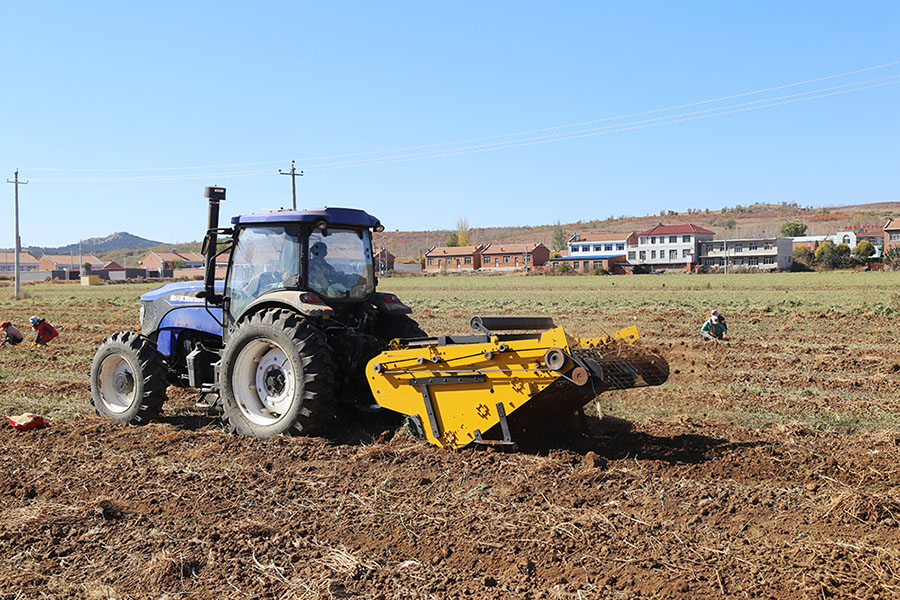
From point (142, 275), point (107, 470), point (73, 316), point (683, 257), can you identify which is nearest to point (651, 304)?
point (73, 316)

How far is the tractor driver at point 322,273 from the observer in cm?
735

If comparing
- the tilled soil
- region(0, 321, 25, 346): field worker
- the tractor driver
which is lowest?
the tilled soil

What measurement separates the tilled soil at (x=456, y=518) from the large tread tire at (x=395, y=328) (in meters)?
1.28

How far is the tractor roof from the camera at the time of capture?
7289 mm

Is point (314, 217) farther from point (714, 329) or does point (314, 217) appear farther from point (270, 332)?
point (714, 329)

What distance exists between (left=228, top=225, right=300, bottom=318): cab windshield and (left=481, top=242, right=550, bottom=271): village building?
86.3 meters

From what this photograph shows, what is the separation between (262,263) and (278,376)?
1.15 meters

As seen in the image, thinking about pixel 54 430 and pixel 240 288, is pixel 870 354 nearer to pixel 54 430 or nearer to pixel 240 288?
pixel 240 288

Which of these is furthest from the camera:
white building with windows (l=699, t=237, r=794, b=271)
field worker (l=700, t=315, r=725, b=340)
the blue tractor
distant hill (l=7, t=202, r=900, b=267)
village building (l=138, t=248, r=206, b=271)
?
distant hill (l=7, t=202, r=900, b=267)

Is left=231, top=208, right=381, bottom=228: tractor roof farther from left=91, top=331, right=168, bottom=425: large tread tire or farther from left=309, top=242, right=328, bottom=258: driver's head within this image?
left=91, top=331, right=168, bottom=425: large tread tire

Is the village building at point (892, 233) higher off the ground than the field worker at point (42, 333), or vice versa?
the village building at point (892, 233)

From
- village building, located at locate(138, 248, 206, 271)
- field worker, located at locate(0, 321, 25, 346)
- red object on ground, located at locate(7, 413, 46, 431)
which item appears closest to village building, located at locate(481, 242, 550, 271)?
village building, located at locate(138, 248, 206, 271)

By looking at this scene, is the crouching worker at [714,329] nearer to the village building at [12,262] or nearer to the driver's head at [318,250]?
the driver's head at [318,250]

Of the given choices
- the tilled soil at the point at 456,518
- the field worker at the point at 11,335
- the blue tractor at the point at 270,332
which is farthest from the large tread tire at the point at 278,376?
the field worker at the point at 11,335
